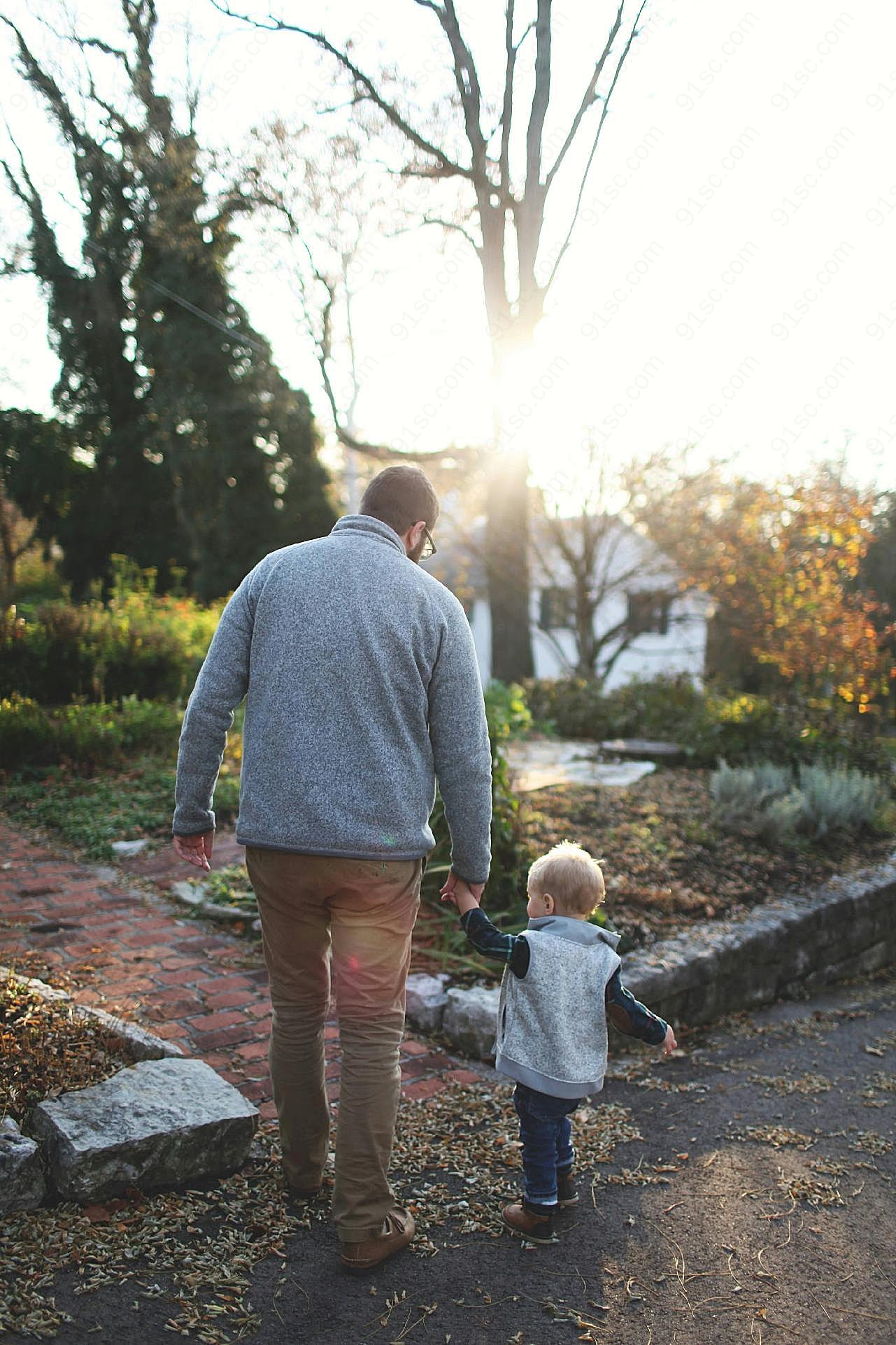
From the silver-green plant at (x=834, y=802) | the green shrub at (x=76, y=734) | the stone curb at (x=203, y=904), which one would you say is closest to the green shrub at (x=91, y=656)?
the green shrub at (x=76, y=734)

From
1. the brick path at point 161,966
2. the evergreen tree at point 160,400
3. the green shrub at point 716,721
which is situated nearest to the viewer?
the brick path at point 161,966

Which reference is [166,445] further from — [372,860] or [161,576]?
[372,860]

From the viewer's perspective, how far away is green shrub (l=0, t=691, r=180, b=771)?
6.96m

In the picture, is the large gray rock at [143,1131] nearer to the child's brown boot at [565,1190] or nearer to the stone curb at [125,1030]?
the stone curb at [125,1030]

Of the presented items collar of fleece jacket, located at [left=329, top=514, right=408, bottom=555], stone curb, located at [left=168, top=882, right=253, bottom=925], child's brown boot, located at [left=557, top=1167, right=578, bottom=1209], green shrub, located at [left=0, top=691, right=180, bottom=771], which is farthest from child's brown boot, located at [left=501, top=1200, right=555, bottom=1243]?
green shrub, located at [left=0, top=691, right=180, bottom=771]

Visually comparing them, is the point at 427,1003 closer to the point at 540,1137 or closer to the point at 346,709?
the point at 540,1137

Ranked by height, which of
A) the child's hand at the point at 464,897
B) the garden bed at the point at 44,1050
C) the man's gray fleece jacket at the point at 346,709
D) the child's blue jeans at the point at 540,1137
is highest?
the man's gray fleece jacket at the point at 346,709

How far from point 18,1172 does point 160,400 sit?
1914cm

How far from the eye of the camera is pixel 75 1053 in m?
2.57

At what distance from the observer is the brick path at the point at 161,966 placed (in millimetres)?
→ 3236

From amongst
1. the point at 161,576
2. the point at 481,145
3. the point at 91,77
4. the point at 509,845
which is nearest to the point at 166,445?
the point at 161,576

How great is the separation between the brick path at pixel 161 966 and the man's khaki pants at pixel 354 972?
744mm

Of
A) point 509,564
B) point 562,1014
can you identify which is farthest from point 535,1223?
point 509,564

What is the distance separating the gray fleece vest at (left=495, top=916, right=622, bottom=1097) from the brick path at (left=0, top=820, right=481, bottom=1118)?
94cm
